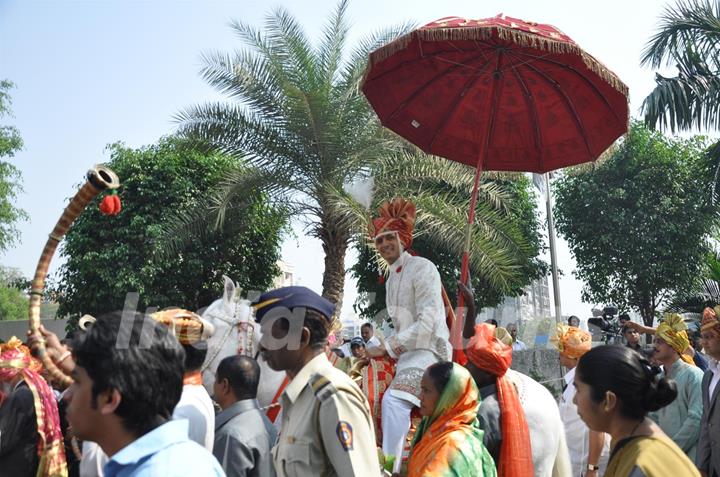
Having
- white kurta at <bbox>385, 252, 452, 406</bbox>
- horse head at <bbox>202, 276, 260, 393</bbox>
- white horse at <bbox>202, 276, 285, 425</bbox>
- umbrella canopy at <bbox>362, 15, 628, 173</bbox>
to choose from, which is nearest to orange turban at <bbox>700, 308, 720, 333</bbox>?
umbrella canopy at <bbox>362, 15, 628, 173</bbox>

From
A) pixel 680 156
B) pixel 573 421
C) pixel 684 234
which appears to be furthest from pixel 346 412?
pixel 680 156

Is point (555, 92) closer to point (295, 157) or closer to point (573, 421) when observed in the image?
point (573, 421)

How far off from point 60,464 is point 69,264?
16.1 metres

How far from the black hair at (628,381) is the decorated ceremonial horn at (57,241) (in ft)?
7.09

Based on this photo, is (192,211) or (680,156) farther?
(680,156)

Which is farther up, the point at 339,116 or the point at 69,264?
the point at 339,116

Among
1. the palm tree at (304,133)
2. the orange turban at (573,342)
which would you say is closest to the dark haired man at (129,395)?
the orange turban at (573,342)

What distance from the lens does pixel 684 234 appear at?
25.6 metres

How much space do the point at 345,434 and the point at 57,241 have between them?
57.9 inches

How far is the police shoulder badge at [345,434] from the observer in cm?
317

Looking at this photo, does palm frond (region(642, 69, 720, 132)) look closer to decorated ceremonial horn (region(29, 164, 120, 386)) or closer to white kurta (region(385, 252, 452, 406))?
white kurta (region(385, 252, 452, 406))

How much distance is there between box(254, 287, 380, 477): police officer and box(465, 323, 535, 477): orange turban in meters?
1.70

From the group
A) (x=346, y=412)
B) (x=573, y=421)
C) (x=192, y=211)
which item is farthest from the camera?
(x=192, y=211)

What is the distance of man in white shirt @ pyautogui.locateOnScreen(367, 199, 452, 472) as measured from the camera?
232 inches
